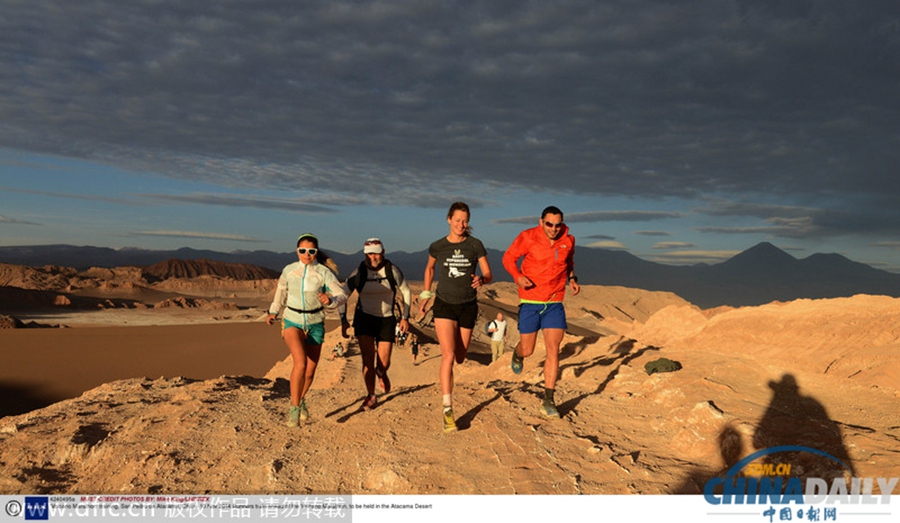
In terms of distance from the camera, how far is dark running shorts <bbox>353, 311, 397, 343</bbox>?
20.7 ft

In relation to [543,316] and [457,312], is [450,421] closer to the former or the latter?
[457,312]

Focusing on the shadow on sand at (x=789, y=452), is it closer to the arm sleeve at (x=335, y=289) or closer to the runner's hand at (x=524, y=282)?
the runner's hand at (x=524, y=282)

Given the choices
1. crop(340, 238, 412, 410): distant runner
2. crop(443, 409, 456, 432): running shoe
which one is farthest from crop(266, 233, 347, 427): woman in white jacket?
crop(443, 409, 456, 432): running shoe

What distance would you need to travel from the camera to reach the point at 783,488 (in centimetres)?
404

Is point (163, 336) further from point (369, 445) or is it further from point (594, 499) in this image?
point (594, 499)

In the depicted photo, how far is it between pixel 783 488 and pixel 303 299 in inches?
186

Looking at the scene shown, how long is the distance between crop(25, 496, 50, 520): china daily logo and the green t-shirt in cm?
384

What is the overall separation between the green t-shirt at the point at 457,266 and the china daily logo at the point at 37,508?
3.84 m

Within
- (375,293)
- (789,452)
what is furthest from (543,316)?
(789,452)

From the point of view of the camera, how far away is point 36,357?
17.6 meters

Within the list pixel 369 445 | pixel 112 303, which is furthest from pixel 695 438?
pixel 112 303

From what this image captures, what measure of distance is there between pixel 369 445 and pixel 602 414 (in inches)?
113

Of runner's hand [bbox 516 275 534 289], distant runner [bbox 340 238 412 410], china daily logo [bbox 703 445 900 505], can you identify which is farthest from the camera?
distant runner [bbox 340 238 412 410]

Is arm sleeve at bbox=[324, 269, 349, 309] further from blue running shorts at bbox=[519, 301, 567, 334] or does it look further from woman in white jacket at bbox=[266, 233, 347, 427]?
blue running shorts at bbox=[519, 301, 567, 334]
